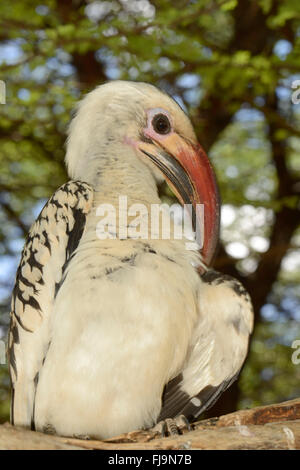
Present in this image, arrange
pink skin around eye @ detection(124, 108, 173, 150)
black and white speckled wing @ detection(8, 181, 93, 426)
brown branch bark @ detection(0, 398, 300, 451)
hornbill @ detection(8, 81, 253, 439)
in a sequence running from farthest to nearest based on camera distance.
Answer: pink skin around eye @ detection(124, 108, 173, 150), black and white speckled wing @ detection(8, 181, 93, 426), hornbill @ detection(8, 81, 253, 439), brown branch bark @ detection(0, 398, 300, 451)

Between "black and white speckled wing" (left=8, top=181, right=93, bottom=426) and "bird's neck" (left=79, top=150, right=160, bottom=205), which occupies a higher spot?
"bird's neck" (left=79, top=150, right=160, bottom=205)

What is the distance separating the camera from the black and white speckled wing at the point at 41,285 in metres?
2.18

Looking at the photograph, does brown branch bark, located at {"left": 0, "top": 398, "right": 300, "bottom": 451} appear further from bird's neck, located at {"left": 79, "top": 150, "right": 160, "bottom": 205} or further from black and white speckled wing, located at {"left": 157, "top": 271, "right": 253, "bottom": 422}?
bird's neck, located at {"left": 79, "top": 150, "right": 160, "bottom": 205}

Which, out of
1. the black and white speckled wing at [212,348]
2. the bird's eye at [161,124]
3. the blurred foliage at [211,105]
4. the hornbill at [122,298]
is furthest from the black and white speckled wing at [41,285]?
the blurred foliage at [211,105]

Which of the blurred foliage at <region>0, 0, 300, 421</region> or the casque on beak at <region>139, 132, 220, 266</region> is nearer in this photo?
the casque on beak at <region>139, 132, 220, 266</region>

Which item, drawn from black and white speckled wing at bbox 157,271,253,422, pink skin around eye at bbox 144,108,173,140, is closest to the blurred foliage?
pink skin around eye at bbox 144,108,173,140

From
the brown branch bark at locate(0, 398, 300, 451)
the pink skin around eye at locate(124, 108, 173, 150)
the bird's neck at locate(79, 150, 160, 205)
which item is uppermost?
the pink skin around eye at locate(124, 108, 173, 150)

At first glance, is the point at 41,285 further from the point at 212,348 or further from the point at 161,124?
the point at 161,124

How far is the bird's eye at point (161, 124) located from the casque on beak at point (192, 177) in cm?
3

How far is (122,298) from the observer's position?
1990 millimetres

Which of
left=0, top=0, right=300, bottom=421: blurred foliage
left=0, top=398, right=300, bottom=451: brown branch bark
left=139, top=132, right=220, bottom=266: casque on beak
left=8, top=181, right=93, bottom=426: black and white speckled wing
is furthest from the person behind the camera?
left=0, top=0, right=300, bottom=421: blurred foliage

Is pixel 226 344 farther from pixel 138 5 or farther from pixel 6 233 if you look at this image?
pixel 6 233

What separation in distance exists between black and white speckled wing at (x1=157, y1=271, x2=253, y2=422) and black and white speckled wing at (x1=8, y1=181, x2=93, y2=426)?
0.54 m

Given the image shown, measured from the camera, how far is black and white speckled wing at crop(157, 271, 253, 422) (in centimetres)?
228
